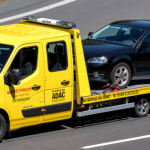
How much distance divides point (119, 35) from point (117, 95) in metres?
2.11

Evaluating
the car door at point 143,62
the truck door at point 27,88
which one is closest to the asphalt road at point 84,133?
the truck door at point 27,88

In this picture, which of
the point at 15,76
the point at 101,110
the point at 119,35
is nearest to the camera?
the point at 15,76

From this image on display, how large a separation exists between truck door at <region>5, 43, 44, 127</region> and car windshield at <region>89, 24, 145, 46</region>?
3.07 meters

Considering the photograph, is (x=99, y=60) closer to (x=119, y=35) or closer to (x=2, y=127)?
(x=119, y=35)

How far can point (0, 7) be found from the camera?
77.7 ft

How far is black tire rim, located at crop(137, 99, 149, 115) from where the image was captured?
30.0ft

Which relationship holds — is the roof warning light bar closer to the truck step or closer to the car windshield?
the truck step

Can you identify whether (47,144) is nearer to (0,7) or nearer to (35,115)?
(35,115)

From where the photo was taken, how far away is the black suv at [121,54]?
8664 millimetres

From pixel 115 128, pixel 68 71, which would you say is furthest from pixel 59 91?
pixel 115 128

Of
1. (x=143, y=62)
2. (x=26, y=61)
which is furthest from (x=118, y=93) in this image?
(x=26, y=61)

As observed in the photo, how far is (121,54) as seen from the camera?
29.1ft

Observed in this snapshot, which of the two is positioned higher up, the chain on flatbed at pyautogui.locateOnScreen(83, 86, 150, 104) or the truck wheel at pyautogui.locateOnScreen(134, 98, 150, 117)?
the chain on flatbed at pyautogui.locateOnScreen(83, 86, 150, 104)

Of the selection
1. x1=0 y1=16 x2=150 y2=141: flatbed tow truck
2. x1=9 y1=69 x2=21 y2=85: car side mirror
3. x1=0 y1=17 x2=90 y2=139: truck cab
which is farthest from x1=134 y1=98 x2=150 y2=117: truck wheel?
x1=9 y1=69 x2=21 y2=85: car side mirror
